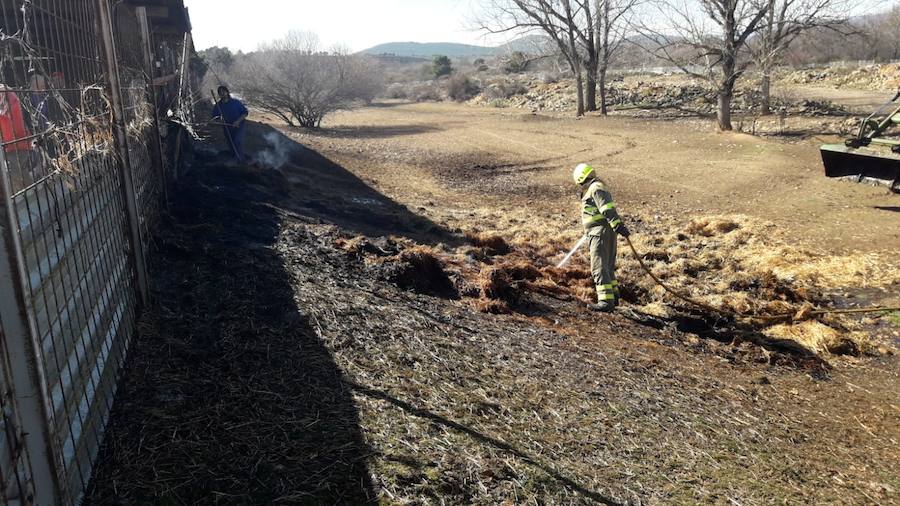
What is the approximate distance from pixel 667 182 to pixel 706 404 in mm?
11620

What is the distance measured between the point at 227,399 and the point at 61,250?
3.97 ft

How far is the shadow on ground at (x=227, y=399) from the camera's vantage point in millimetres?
3082

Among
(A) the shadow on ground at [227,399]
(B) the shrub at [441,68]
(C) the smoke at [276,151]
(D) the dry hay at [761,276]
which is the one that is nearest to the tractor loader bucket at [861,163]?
(D) the dry hay at [761,276]

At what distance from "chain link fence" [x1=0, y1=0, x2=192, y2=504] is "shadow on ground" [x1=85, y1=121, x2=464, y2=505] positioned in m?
0.19

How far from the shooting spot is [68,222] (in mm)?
3428

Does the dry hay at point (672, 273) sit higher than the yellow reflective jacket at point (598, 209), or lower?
lower

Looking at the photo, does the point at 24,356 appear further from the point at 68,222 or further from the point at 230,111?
the point at 230,111

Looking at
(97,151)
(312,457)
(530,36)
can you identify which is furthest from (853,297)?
(530,36)

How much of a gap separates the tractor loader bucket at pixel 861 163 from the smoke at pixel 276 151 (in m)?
11.4

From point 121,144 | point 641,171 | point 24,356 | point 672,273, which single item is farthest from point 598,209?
point 641,171

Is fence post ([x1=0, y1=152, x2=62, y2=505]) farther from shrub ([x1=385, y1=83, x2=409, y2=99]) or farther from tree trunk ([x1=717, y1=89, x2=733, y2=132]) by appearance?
shrub ([x1=385, y1=83, x2=409, y2=99])

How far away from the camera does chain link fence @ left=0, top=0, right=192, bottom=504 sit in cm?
235

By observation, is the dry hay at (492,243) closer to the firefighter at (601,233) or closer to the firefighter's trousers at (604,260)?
the firefighter at (601,233)

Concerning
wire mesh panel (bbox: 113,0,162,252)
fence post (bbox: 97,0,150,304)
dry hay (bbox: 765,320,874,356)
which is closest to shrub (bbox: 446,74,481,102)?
wire mesh panel (bbox: 113,0,162,252)
